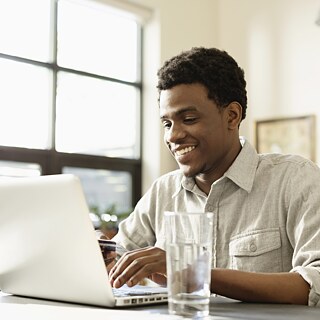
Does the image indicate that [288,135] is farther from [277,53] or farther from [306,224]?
[306,224]

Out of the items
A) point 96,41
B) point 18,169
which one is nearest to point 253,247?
point 18,169

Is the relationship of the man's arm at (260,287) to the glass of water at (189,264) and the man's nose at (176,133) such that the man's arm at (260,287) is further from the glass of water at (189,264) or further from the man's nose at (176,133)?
the man's nose at (176,133)

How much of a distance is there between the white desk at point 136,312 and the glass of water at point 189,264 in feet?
0.12

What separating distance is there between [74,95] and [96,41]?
0.43 meters

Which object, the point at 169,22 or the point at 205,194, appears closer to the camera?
the point at 205,194

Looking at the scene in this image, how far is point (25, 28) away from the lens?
→ 403 centimetres

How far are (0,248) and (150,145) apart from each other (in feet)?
10.7

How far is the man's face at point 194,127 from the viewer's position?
5.28 ft

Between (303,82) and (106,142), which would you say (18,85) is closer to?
(106,142)

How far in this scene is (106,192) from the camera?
14.4 feet

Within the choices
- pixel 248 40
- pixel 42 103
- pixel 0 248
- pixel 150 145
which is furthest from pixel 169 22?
pixel 0 248

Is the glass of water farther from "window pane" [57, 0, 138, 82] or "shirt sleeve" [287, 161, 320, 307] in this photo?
"window pane" [57, 0, 138, 82]

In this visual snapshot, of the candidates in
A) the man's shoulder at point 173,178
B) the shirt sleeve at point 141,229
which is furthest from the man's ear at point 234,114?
the shirt sleeve at point 141,229

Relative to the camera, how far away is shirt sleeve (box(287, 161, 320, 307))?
1339mm
